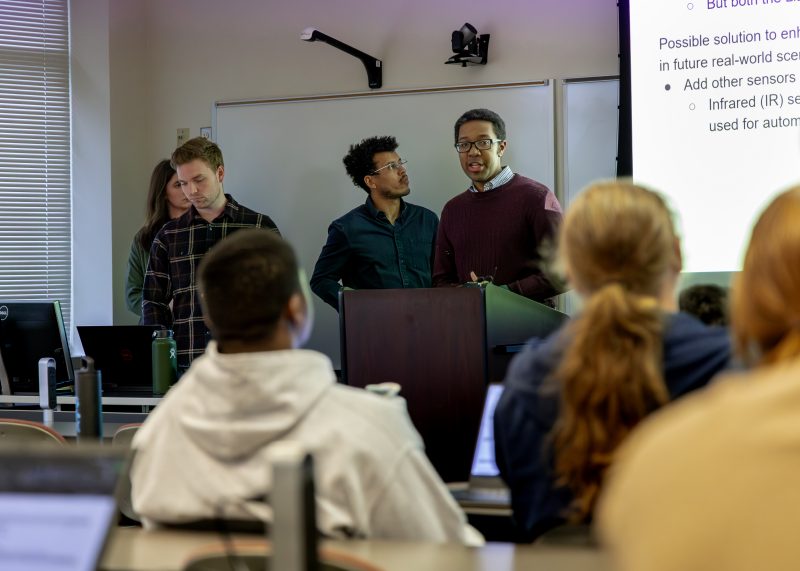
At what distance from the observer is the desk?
1077mm

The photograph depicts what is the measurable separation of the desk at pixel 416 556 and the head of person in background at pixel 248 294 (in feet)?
1.34

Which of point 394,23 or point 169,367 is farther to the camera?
point 394,23

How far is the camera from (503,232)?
403 cm

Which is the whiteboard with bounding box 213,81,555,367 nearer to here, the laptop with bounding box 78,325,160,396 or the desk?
the laptop with bounding box 78,325,160,396

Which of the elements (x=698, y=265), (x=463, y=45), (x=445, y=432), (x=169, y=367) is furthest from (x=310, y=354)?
(x=463, y=45)

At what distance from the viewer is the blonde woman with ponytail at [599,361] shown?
1.53 metres

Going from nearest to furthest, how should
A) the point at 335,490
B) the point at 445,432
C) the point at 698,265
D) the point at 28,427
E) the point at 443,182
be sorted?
1. the point at 335,490
2. the point at 445,432
3. the point at 28,427
4. the point at 698,265
5. the point at 443,182

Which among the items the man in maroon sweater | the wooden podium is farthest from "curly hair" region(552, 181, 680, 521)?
the man in maroon sweater

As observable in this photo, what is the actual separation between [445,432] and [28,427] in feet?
3.90

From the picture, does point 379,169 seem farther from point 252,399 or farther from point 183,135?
point 252,399

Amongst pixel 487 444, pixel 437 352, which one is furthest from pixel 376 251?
pixel 487 444

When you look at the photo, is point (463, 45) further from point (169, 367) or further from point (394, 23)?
point (169, 367)

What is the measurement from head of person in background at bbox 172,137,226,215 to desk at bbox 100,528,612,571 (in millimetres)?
3202

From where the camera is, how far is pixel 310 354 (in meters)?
1.52
